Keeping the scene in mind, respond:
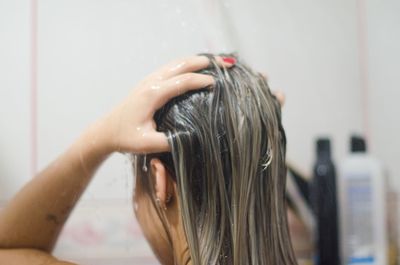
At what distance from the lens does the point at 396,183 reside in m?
1.12

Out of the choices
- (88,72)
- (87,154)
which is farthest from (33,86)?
(87,154)

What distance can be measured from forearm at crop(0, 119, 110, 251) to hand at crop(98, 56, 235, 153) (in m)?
0.10

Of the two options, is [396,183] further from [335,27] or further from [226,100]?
[226,100]

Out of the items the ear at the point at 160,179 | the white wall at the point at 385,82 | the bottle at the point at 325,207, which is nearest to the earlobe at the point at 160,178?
the ear at the point at 160,179

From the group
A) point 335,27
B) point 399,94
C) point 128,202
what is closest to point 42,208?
point 128,202

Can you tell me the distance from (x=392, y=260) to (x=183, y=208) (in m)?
0.70

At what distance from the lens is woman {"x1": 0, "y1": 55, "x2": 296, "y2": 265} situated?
2.10 ft

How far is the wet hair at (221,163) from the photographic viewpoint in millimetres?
643

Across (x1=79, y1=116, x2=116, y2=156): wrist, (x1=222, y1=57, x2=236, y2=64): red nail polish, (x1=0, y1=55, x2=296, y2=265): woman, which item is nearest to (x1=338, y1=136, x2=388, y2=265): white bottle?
(x1=0, y1=55, x2=296, y2=265): woman

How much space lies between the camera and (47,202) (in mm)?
771

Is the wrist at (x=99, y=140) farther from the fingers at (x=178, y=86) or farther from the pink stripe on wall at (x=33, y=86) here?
the pink stripe on wall at (x=33, y=86)

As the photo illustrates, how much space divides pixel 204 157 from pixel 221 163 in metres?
0.03

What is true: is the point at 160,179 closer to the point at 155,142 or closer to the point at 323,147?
the point at 155,142

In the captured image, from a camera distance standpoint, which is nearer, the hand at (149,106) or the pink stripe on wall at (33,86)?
the hand at (149,106)
